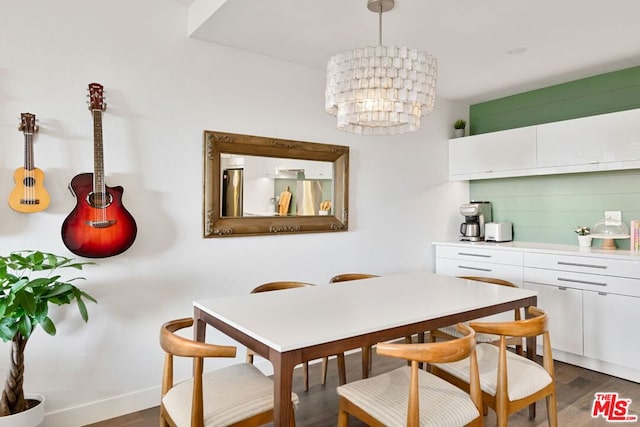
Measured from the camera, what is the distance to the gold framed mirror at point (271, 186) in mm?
2857

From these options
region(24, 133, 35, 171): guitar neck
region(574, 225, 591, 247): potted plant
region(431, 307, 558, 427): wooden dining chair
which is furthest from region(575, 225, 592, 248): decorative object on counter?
region(24, 133, 35, 171): guitar neck

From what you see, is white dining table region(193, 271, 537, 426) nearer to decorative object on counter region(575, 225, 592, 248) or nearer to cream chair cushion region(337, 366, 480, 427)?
cream chair cushion region(337, 366, 480, 427)

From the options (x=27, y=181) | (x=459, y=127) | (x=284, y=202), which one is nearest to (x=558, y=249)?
(x=459, y=127)

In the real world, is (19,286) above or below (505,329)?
above

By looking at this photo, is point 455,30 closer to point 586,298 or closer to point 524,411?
point 586,298

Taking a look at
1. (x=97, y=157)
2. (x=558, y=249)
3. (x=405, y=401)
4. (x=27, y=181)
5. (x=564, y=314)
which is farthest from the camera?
(x=558, y=249)

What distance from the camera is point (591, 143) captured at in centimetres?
337

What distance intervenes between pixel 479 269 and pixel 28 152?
3.55m

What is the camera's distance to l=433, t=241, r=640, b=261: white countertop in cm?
303

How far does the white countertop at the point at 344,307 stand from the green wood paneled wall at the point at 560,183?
1.76 metres

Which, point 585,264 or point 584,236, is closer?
point 585,264

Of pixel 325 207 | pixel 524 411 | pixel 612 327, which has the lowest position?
pixel 524 411

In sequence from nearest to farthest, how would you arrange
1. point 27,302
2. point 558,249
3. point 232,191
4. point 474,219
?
point 27,302, point 232,191, point 558,249, point 474,219

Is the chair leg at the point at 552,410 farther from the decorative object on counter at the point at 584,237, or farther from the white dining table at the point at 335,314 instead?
the decorative object on counter at the point at 584,237
